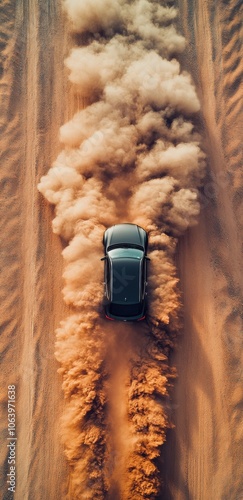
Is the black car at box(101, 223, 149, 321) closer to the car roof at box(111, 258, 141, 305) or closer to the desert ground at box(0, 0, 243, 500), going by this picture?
the car roof at box(111, 258, 141, 305)

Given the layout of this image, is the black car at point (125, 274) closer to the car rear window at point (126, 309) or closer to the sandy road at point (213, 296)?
the car rear window at point (126, 309)

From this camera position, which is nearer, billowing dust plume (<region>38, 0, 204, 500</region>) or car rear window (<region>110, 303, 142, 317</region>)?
car rear window (<region>110, 303, 142, 317</region>)

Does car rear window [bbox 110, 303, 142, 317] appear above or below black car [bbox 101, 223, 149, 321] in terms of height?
below

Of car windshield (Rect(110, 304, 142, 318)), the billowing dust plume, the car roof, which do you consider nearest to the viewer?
the car roof

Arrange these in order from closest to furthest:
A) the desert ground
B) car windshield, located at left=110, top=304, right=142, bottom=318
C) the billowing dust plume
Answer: car windshield, located at left=110, top=304, right=142, bottom=318 < the billowing dust plume < the desert ground

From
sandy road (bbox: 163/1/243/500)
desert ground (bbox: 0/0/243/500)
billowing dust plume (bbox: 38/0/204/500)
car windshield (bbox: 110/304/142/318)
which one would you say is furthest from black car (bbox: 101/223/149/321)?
sandy road (bbox: 163/1/243/500)

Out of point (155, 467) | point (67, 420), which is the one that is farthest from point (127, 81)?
point (155, 467)

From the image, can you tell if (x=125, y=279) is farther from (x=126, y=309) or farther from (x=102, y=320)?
(x=102, y=320)
